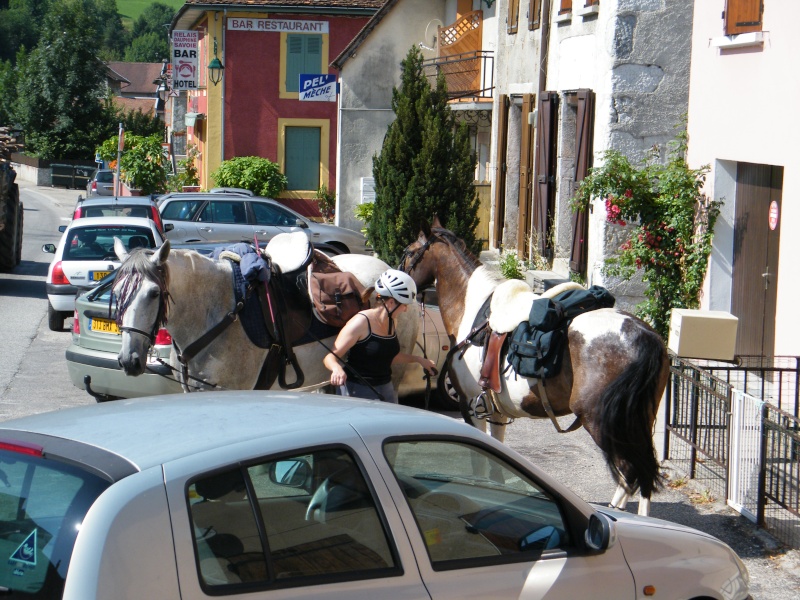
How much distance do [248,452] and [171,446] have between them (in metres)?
0.24

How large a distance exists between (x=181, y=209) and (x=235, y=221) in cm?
117

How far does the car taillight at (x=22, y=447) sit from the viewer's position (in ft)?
10.9

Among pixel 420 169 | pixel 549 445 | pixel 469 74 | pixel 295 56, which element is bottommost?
pixel 549 445

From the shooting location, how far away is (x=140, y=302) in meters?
6.83

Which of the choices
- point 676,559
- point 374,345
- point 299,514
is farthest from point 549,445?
point 299,514

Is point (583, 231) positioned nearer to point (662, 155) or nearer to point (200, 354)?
point (662, 155)

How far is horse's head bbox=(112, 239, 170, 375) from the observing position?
268 inches

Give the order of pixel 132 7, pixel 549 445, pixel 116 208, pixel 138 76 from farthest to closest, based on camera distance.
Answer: pixel 132 7
pixel 138 76
pixel 116 208
pixel 549 445

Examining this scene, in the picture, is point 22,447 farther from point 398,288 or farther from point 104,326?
point 104,326

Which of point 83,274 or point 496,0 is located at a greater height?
point 496,0

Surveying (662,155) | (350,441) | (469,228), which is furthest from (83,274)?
(350,441)

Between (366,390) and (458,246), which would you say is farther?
(458,246)

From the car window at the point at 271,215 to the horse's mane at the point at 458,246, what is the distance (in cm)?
1465

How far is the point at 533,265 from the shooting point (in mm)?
17734
